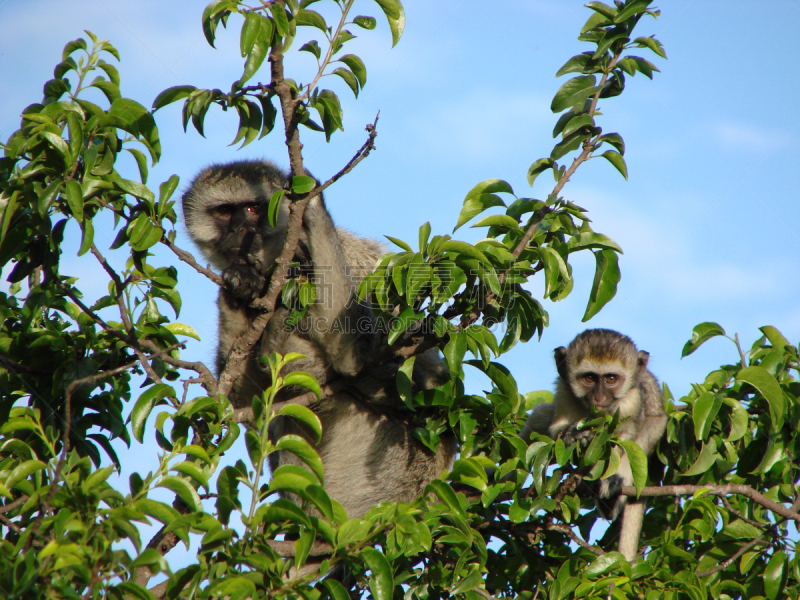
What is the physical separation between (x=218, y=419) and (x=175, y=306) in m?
0.85

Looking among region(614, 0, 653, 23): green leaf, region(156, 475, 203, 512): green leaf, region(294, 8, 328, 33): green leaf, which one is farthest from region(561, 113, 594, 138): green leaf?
region(156, 475, 203, 512): green leaf

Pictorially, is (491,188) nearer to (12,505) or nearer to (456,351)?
(456,351)

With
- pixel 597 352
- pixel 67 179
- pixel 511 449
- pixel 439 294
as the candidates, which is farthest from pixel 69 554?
pixel 597 352

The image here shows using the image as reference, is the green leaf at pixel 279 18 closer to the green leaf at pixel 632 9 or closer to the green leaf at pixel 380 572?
the green leaf at pixel 632 9

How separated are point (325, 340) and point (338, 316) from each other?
0.51 feet

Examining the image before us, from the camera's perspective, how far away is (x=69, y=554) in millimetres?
1839

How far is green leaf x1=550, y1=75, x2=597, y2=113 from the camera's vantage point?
2859 mm

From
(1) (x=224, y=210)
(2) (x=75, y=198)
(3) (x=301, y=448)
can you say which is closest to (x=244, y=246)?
(1) (x=224, y=210)

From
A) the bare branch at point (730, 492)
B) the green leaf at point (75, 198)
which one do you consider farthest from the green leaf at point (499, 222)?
the green leaf at point (75, 198)

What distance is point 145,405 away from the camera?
2.61m

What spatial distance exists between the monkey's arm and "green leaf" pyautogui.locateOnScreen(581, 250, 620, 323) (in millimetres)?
1292

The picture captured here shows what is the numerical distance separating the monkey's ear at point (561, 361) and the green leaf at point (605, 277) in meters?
1.35

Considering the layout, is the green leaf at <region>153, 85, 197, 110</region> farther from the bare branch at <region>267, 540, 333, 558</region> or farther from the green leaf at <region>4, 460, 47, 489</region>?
the bare branch at <region>267, 540, 333, 558</region>

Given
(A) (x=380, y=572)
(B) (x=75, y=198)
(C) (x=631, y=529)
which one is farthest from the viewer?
(C) (x=631, y=529)
